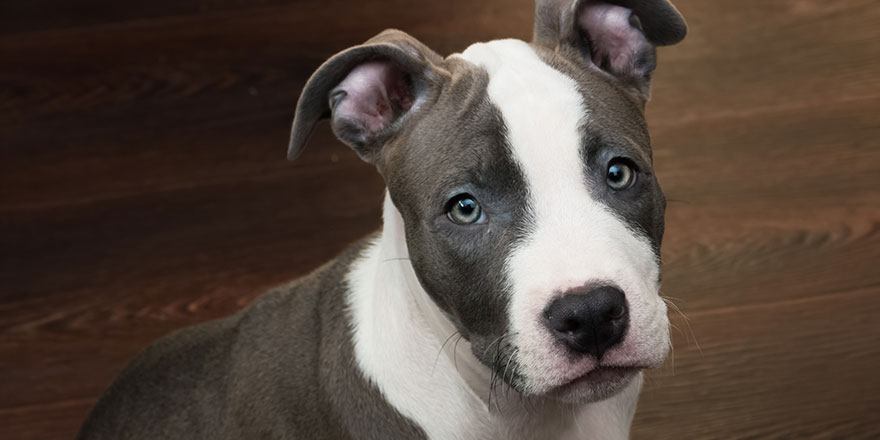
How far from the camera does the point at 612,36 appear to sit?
7.59ft

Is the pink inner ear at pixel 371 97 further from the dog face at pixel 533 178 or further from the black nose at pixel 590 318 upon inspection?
the black nose at pixel 590 318

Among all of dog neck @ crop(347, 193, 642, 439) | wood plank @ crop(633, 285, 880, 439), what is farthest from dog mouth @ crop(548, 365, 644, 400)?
wood plank @ crop(633, 285, 880, 439)

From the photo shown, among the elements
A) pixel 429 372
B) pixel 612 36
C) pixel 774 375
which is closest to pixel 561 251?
pixel 429 372

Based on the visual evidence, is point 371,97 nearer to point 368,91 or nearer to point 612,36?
point 368,91

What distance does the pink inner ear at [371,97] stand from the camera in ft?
7.39

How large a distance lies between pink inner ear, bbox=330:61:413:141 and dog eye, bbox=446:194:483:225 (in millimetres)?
311

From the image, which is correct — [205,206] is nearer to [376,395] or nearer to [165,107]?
[165,107]

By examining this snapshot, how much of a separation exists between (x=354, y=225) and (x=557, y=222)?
2.02 m

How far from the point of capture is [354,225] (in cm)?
390

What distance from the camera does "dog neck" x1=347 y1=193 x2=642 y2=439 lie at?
2260mm

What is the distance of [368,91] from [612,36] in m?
0.53

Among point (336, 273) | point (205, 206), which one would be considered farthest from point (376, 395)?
point (205, 206)

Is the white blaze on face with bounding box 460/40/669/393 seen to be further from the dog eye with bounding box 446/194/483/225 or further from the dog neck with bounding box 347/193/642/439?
the dog neck with bounding box 347/193/642/439

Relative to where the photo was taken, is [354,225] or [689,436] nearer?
[689,436]
